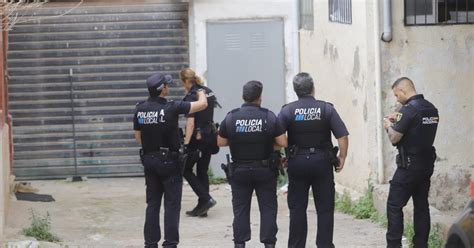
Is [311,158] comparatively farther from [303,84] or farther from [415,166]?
[415,166]

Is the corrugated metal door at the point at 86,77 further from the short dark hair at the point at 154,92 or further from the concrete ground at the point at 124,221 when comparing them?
the short dark hair at the point at 154,92

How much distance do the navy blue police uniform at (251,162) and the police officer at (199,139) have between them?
257cm

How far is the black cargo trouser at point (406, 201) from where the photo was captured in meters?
10.3

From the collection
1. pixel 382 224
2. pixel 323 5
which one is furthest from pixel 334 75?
pixel 382 224

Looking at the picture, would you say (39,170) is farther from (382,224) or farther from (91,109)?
(382,224)

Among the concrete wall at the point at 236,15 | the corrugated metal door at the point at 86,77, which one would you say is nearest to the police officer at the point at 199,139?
the concrete wall at the point at 236,15

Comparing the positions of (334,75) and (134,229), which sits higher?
(334,75)

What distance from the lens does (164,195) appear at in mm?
10719

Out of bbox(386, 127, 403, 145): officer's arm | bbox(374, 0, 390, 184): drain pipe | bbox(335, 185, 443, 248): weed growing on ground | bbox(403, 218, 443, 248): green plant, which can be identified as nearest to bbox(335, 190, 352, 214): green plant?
bbox(335, 185, 443, 248): weed growing on ground

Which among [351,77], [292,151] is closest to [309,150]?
[292,151]

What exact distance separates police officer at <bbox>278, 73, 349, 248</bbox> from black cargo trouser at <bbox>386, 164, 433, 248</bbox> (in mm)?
588

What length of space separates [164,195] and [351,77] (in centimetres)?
393

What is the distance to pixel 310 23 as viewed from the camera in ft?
52.1

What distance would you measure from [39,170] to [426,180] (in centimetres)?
835
